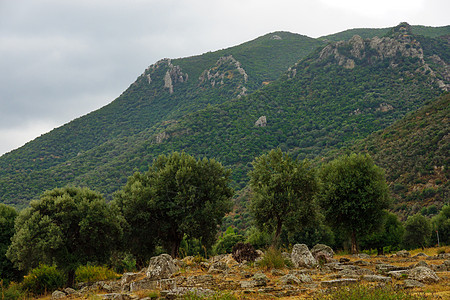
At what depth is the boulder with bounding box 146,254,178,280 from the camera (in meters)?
12.3

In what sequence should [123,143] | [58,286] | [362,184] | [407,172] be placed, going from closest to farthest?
[58,286]
[362,184]
[407,172]
[123,143]

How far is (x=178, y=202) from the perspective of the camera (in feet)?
79.0

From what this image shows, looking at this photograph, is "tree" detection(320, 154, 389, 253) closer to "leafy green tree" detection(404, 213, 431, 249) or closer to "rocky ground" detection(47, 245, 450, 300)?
"rocky ground" detection(47, 245, 450, 300)

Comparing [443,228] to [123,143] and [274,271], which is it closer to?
[274,271]

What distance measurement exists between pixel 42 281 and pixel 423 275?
57.8 feet

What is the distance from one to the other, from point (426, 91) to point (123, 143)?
336 ft

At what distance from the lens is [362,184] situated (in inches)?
968

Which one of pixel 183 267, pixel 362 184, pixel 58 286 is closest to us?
pixel 183 267

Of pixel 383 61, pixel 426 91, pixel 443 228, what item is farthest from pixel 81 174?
pixel 383 61

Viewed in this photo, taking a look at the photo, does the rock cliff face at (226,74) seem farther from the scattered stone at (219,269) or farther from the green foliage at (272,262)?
the scattered stone at (219,269)

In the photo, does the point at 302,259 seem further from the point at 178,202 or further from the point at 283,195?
the point at 178,202

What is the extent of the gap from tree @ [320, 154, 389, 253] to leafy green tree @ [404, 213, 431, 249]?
75.6ft

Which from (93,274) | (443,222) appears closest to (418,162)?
(443,222)

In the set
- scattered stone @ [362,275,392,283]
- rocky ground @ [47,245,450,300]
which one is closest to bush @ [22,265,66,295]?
rocky ground @ [47,245,450,300]
